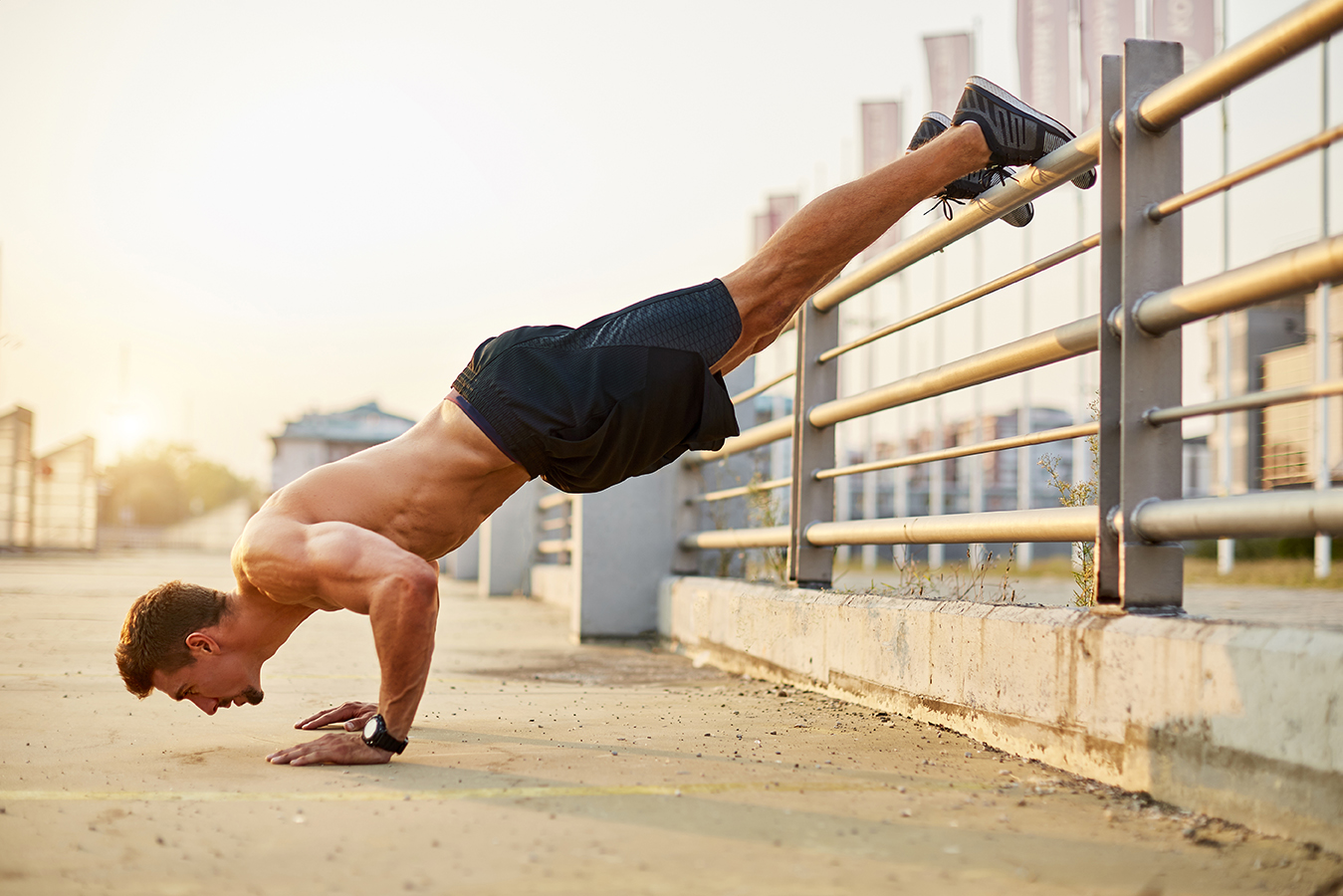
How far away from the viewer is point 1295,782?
1748 mm

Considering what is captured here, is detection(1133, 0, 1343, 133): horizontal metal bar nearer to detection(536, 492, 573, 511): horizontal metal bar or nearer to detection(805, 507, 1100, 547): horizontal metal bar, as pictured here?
detection(805, 507, 1100, 547): horizontal metal bar

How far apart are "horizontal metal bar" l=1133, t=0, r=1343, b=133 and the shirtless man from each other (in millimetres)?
601

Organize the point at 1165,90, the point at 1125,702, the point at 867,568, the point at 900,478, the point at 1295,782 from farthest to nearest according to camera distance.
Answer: the point at 900,478 < the point at 867,568 < the point at 1165,90 < the point at 1125,702 < the point at 1295,782

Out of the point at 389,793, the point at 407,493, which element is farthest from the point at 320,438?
the point at 389,793

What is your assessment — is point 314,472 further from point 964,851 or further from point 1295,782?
point 1295,782

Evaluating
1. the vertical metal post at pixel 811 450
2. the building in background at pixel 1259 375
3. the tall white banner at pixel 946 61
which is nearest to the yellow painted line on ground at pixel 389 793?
the vertical metal post at pixel 811 450

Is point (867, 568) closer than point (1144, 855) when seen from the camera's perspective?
No

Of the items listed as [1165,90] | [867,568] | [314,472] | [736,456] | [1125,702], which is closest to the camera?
[1125,702]

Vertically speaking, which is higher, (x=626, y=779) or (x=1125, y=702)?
(x=1125, y=702)

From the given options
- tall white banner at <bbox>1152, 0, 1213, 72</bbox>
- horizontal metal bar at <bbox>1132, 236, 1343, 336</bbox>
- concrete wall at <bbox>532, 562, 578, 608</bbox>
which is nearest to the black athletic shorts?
horizontal metal bar at <bbox>1132, 236, 1343, 336</bbox>

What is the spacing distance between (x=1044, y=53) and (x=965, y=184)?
20745mm

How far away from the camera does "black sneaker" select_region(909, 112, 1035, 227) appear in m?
3.17

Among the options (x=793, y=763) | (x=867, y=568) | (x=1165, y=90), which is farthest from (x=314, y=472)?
(x=867, y=568)

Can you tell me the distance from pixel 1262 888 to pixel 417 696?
6.12ft
